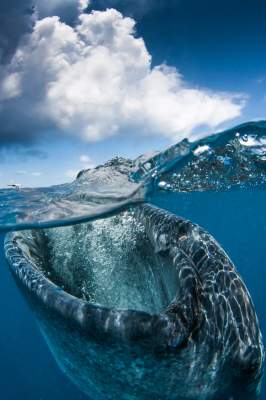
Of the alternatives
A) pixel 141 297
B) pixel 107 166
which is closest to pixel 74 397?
pixel 107 166

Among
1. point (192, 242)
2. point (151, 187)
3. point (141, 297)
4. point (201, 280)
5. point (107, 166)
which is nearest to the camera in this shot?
point (201, 280)

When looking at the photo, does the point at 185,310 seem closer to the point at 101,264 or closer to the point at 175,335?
the point at 175,335

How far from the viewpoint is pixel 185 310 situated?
2637 millimetres

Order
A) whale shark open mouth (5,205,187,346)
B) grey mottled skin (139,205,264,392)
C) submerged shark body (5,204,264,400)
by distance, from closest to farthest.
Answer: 1. submerged shark body (5,204,264,400)
2. grey mottled skin (139,205,264,392)
3. whale shark open mouth (5,205,187,346)

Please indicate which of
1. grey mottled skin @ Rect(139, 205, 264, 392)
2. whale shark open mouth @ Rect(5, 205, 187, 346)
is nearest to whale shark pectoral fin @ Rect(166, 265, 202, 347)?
grey mottled skin @ Rect(139, 205, 264, 392)

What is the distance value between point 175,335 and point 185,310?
0.74 feet

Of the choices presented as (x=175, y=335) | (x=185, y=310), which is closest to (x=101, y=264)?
(x=185, y=310)

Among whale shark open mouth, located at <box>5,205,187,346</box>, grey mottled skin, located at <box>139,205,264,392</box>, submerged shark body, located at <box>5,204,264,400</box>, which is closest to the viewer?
submerged shark body, located at <box>5,204,264,400</box>

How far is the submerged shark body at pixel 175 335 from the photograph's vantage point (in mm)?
2502

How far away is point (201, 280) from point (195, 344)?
57 cm

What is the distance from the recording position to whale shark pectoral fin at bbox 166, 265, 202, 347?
250 centimetres

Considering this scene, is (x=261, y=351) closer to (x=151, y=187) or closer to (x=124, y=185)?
(x=124, y=185)

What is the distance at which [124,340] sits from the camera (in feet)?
8.11

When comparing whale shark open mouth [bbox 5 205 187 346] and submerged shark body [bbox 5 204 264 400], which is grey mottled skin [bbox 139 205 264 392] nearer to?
submerged shark body [bbox 5 204 264 400]
